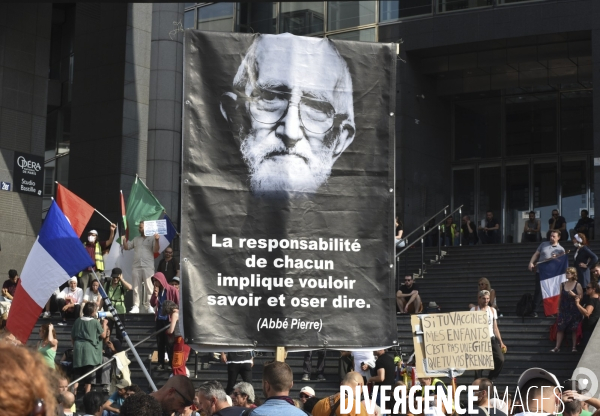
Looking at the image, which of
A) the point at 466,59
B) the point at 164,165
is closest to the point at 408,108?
the point at 466,59

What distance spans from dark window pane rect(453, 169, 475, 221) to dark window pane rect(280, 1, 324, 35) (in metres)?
6.74

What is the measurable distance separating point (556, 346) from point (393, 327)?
34.6 feet

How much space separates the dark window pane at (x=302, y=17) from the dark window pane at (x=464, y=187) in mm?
6744

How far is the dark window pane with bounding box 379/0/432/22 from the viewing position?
31625mm

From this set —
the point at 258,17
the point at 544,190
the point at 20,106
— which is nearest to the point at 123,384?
the point at 20,106

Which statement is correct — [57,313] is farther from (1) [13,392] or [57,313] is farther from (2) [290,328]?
(1) [13,392]

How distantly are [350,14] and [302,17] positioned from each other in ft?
5.61

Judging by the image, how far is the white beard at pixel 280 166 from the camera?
6.54 metres

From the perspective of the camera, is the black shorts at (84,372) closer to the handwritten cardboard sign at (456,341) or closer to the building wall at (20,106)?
the handwritten cardboard sign at (456,341)

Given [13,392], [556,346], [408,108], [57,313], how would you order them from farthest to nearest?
[408,108]
[57,313]
[556,346]
[13,392]

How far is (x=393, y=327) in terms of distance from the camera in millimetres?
6699

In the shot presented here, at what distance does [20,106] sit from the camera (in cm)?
2505

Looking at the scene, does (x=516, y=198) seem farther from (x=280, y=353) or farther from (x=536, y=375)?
(x=280, y=353)

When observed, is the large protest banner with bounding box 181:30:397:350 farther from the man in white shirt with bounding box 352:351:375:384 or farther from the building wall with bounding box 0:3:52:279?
the building wall with bounding box 0:3:52:279
